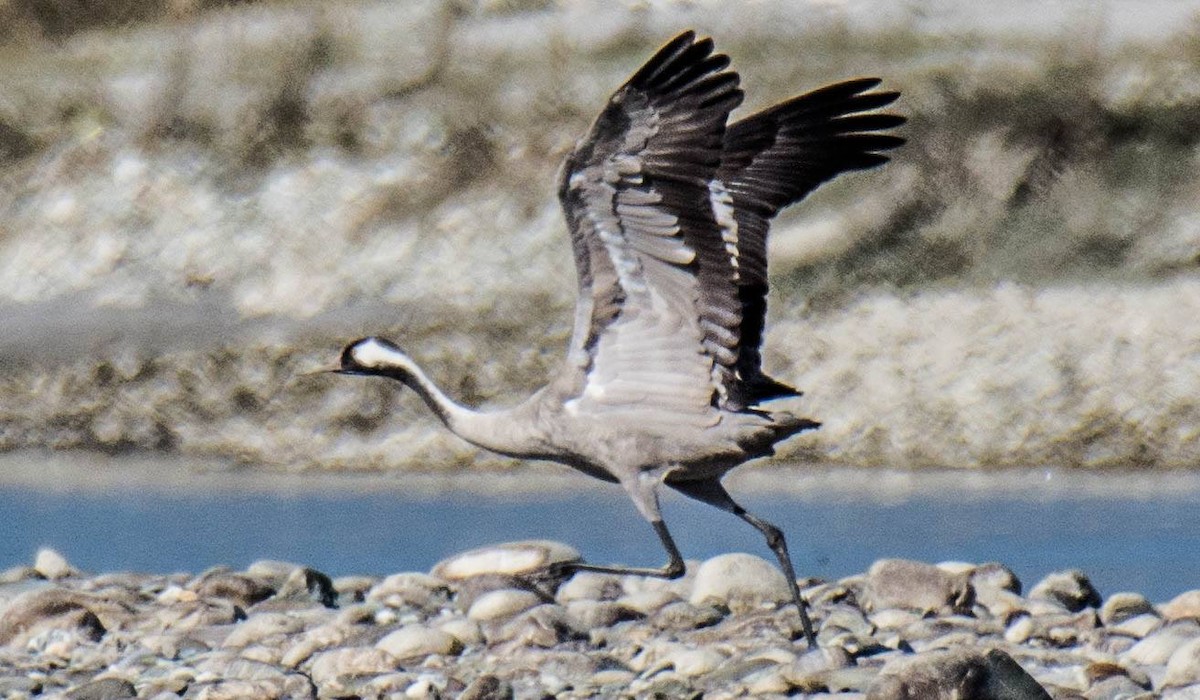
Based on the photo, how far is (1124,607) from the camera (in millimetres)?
6895

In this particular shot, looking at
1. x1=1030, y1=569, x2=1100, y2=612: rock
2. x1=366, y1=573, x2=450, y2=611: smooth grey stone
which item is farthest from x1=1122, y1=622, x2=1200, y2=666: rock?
x1=366, y1=573, x2=450, y2=611: smooth grey stone

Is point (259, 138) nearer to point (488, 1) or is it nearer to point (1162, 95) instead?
point (488, 1)

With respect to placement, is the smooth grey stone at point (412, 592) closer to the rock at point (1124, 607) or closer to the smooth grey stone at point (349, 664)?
the smooth grey stone at point (349, 664)

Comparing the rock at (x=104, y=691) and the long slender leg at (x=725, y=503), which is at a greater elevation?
the long slender leg at (x=725, y=503)

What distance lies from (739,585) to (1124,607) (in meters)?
1.13

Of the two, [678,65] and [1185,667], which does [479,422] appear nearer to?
[678,65]

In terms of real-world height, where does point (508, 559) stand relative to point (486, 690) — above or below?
above

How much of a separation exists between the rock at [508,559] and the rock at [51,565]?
1.65 m

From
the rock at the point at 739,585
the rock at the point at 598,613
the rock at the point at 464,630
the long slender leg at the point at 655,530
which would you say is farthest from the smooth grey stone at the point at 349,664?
the rock at the point at 739,585

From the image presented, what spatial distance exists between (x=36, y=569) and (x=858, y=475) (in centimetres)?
1368

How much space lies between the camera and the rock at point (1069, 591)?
7156mm

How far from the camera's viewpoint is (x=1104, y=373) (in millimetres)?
22000

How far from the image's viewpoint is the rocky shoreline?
572 cm

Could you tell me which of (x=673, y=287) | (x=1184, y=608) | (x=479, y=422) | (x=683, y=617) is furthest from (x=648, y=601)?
(x=1184, y=608)
